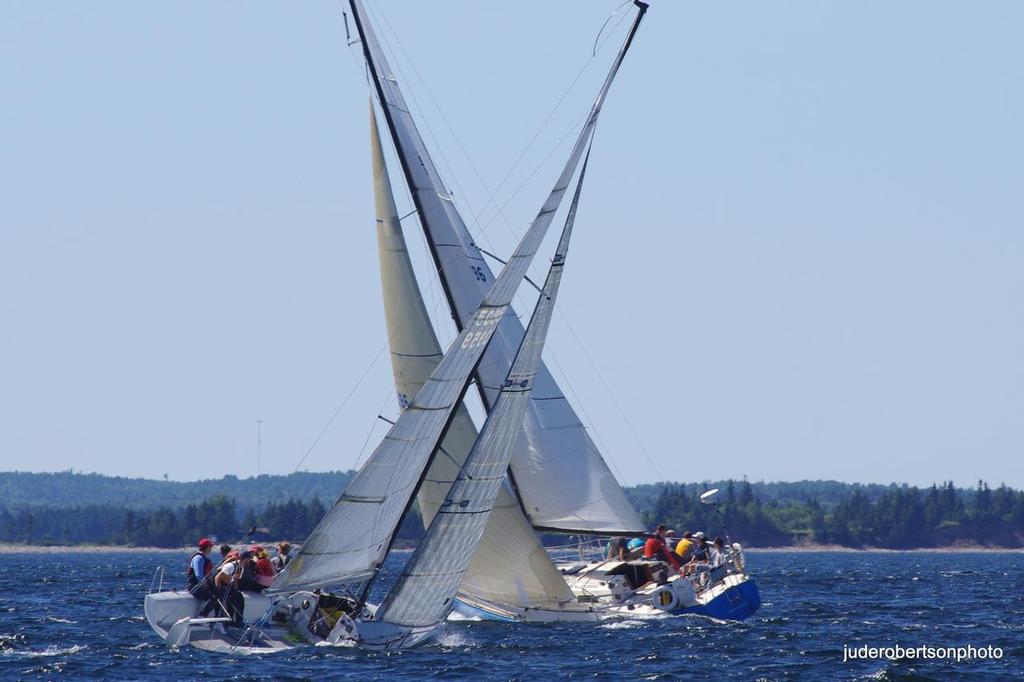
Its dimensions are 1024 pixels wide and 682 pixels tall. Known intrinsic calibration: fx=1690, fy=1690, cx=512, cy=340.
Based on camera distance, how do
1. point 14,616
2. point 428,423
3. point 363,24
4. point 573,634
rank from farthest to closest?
1. point 14,616
2. point 363,24
3. point 573,634
4. point 428,423

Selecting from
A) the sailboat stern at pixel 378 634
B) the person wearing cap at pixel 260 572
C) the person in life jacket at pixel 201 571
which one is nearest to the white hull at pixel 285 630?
the sailboat stern at pixel 378 634

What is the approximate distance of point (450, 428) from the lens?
111 ft

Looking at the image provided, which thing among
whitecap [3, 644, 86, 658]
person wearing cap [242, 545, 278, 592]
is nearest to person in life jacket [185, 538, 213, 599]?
person wearing cap [242, 545, 278, 592]

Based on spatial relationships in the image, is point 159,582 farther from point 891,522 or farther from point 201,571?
Result: point 891,522

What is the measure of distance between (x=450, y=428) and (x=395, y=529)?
5.98m

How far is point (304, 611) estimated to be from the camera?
2880 centimetres

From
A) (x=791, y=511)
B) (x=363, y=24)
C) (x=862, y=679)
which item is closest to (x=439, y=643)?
(x=862, y=679)

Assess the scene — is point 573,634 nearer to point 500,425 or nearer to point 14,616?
point 500,425

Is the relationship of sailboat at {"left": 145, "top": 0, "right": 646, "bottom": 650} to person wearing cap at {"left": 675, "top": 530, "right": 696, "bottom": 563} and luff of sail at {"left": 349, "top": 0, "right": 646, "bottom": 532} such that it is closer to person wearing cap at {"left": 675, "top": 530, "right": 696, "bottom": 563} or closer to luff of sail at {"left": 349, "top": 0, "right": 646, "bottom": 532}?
luff of sail at {"left": 349, "top": 0, "right": 646, "bottom": 532}

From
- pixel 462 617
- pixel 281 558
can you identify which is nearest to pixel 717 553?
pixel 462 617

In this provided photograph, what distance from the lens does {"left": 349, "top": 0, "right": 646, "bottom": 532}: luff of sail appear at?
34938 mm

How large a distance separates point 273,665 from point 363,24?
13905 mm

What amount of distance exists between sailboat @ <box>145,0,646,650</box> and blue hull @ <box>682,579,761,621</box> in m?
7.64

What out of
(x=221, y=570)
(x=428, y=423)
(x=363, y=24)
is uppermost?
(x=363, y=24)
